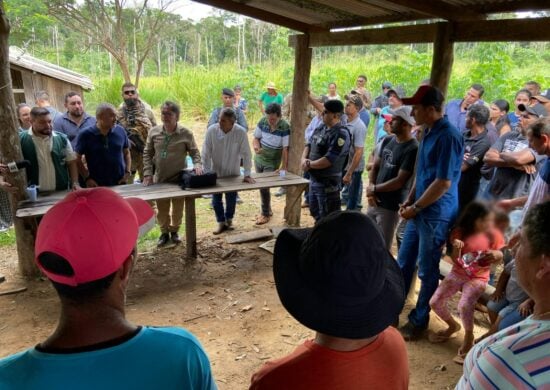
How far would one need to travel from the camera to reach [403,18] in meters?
4.12

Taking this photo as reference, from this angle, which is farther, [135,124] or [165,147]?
[135,124]

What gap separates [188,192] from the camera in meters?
4.66

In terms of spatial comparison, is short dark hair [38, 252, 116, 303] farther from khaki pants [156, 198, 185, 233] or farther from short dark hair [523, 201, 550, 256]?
khaki pants [156, 198, 185, 233]

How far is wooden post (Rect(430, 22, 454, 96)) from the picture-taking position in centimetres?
367

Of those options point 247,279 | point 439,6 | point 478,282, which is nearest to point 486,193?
point 478,282

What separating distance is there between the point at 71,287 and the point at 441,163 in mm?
2849

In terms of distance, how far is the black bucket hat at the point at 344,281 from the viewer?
1.11 metres

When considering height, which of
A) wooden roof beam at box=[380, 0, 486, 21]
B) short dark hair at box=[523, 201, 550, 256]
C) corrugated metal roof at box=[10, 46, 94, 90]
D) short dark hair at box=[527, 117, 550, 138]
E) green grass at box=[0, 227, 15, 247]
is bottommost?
green grass at box=[0, 227, 15, 247]

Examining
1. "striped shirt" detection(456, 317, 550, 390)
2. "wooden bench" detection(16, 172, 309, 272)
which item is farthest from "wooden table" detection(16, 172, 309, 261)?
"striped shirt" detection(456, 317, 550, 390)

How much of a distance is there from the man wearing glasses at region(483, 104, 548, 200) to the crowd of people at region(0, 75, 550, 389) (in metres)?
0.01

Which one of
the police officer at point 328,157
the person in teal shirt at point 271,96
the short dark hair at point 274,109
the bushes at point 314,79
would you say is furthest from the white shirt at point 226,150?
the bushes at point 314,79

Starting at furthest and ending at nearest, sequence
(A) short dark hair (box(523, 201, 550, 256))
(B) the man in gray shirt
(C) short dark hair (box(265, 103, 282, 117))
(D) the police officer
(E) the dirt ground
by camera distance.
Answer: (C) short dark hair (box(265, 103, 282, 117)) < (B) the man in gray shirt < (D) the police officer < (E) the dirt ground < (A) short dark hair (box(523, 201, 550, 256))

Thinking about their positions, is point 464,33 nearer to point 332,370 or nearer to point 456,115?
point 456,115

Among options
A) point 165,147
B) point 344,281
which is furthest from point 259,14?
point 344,281
